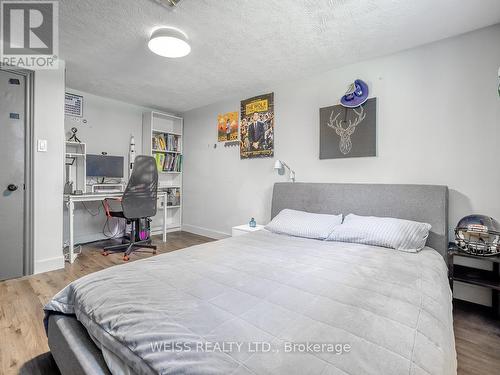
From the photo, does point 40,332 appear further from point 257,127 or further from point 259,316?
point 257,127

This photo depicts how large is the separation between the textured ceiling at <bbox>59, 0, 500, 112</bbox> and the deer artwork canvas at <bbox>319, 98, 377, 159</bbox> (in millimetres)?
501

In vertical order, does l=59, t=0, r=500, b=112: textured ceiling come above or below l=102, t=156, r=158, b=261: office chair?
above

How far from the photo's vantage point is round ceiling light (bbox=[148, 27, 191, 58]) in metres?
2.06

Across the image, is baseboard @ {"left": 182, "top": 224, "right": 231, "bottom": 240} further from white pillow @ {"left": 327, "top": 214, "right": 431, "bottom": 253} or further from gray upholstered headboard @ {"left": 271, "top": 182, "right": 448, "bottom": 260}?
white pillow @ {"left": 327, "top": 214, "right": 431, "bottom": 253}

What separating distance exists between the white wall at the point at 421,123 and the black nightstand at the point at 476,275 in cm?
15

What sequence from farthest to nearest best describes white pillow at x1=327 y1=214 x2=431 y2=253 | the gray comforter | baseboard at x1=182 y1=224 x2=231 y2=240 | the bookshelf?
the bookshelf
baseboard at x1=182 y1=224 x2=231 y2=240
white pillow at x1=327 y1=214 x2=431 y2=253
the gray comforter

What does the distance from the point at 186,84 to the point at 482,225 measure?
11.1 ft

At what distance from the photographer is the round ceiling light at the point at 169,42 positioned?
206 centimetres

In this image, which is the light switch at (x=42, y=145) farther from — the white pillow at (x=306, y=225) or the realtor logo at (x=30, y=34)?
the white pillow at (x=306, y=225)

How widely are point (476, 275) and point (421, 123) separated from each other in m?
1.32

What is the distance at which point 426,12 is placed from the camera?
181 cm

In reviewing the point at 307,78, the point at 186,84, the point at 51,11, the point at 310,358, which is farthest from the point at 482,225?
the point at 51,11

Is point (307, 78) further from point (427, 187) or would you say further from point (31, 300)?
point (31, 300)

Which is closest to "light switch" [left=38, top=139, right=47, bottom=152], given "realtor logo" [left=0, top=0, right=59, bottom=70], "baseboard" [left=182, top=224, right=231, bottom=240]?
"realtor logo" [left=0, top=0, right=59, bottom=70]
